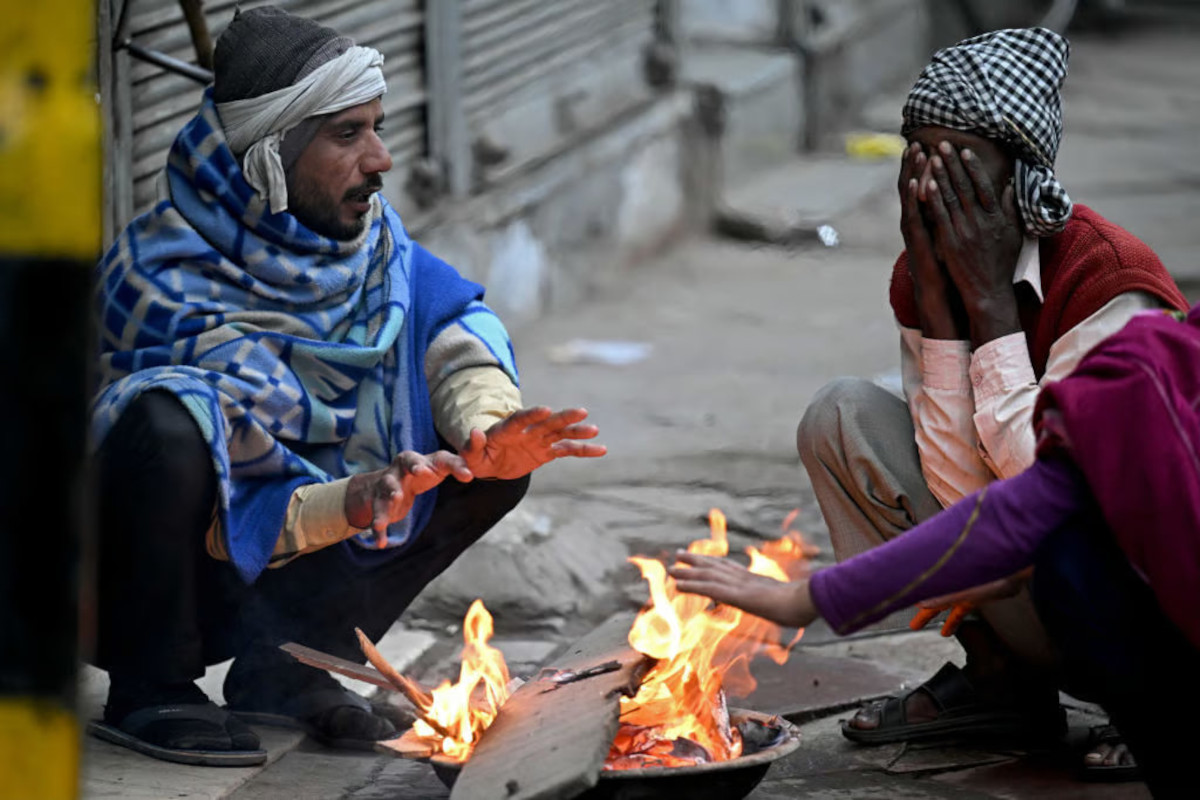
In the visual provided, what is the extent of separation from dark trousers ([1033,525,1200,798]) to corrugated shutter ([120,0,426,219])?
2.61m

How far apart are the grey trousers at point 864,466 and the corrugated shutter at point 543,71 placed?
3.80 metres

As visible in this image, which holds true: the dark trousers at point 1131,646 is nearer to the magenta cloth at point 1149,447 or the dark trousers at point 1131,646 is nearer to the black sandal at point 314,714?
the magenta cloth at point 1149,447

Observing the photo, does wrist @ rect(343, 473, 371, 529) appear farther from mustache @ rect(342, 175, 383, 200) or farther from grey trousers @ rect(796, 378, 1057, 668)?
grey trousers @ rect(796, 378, 1057, 668)

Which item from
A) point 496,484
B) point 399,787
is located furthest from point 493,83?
point 399,787

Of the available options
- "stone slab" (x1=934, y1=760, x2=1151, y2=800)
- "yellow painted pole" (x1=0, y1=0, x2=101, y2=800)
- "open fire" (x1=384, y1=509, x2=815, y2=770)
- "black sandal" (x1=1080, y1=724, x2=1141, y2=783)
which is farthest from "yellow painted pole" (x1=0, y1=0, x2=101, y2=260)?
"black sandal" (x1=1080, y1=724, x2=1141, y2=783)

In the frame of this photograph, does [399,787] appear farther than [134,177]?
No

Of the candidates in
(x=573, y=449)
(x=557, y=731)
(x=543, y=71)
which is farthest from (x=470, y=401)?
(x=543, y=71)

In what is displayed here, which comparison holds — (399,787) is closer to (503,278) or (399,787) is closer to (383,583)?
(383,583)

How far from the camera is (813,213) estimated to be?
32.1 ft

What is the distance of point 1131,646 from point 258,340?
1.82 meters

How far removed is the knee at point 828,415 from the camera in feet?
11.9

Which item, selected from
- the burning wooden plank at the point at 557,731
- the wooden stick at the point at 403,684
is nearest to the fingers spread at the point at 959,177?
the burning wooden plank at the point at 557,731

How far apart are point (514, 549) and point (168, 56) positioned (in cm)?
172

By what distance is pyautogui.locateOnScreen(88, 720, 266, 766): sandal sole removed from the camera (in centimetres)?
337
